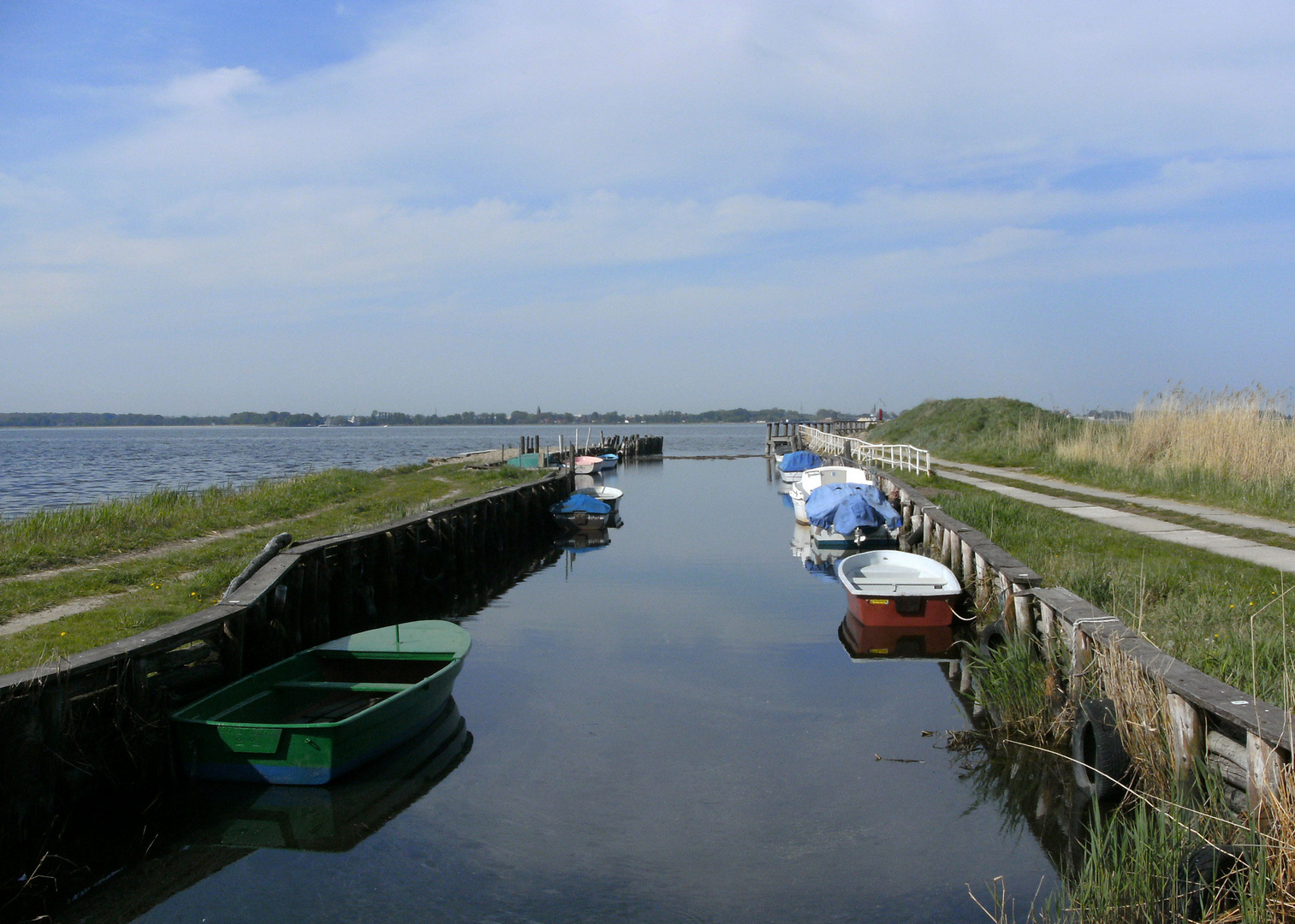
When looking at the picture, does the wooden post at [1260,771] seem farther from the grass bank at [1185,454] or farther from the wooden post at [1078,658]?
the grass bank at [1185,454]

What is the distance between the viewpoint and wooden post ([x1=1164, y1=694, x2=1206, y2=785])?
633 cm

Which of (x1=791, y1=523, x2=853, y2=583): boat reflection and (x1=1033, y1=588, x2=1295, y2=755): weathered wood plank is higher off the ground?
(x1=1033, y1=588, x2=1295, y2=755): weathered wood plank

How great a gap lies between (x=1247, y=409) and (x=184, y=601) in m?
23.5

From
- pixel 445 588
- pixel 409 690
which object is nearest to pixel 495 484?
pixel 445 588

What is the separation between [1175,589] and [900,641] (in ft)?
13.1

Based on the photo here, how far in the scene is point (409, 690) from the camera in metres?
9.09

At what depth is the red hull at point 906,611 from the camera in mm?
14062

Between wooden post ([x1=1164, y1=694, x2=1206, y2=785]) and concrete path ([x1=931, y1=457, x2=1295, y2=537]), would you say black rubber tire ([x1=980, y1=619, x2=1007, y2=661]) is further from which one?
concrete path ([x1=931, y1=457, x2=1295, y2=537])

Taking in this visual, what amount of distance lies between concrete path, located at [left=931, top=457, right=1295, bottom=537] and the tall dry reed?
1447 millimetres

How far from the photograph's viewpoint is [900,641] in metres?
14.0

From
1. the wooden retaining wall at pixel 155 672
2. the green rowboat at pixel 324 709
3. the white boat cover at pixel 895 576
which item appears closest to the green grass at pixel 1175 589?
the white boat cover at pixel 895 576

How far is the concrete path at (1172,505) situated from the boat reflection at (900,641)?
604cm

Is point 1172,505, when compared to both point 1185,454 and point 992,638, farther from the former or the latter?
point 992,638

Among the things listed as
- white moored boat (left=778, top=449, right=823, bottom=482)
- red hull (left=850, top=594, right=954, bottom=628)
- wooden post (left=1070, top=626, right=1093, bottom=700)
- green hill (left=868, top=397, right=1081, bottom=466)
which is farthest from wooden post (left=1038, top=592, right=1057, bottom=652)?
white moored boat (left=778, top=449, right=823, bottom=482)
